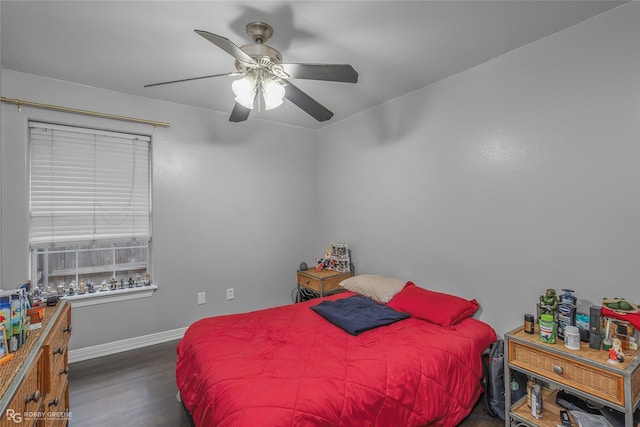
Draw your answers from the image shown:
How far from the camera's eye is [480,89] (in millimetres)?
2334

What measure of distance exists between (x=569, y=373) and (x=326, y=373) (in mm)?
1320

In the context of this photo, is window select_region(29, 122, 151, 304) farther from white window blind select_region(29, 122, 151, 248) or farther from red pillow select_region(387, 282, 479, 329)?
red pillow select_region(387, 282, 479, 329)

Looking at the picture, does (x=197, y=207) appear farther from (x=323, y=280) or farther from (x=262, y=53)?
(x=262, y=53)

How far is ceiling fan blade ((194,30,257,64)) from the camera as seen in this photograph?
129 centimetres

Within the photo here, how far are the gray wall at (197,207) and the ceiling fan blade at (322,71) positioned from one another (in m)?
1.99

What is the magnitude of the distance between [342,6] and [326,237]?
2780 mm

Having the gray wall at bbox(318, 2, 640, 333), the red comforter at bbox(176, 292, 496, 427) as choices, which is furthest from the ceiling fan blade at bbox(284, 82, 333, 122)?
the red comforter at bbox(176, 292, 496, 427)

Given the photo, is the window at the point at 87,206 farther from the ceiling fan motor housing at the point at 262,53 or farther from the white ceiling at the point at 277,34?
the ceiling fan motor housing at the point at 262,53

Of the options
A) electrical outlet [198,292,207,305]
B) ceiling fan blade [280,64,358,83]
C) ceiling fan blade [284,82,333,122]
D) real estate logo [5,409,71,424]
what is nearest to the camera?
real estate logo [5,409,71,424]

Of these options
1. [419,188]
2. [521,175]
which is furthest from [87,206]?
[521,175]

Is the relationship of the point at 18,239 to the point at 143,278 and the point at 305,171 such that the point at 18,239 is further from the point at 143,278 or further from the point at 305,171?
the point at 305,171

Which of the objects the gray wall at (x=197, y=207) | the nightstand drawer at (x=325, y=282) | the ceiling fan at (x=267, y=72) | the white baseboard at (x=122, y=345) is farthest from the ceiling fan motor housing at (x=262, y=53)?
the white baseboard at (x=122, y=345)

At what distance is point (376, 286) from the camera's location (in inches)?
110

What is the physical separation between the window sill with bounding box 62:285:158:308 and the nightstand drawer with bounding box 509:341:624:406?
10.5 ft
